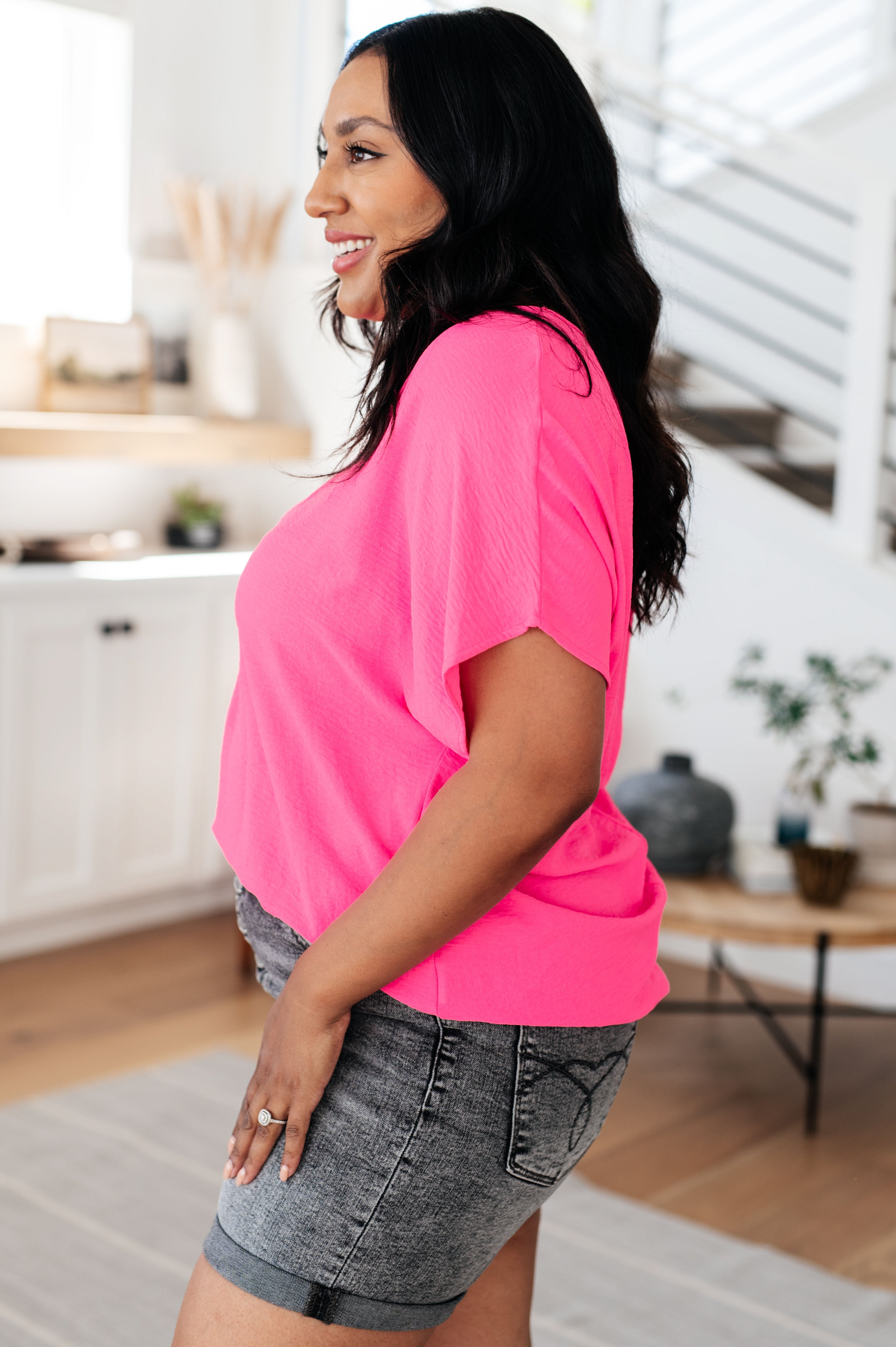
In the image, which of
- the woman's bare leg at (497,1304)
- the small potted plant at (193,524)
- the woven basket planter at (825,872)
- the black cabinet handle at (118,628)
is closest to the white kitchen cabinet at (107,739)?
the black cabinet handle at (118,628)

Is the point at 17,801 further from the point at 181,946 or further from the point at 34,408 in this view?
the point at 34,408

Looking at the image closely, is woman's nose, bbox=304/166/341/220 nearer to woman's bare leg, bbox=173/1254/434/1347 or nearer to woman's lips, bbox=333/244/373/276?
woman's lips, bbox=333/244/373/276

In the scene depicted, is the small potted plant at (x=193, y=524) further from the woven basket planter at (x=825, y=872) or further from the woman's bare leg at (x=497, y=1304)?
the woman's bare leg at (x=497, y=1304)

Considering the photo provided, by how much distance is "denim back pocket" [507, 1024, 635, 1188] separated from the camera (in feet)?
2.77

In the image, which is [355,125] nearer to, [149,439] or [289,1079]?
[289,1079]

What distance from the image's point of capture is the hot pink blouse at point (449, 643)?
757 mm

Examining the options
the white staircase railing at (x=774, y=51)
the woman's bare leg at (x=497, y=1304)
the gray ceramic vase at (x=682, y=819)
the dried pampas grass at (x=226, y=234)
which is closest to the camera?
the woman's bare leg at (x=497, y=1304)

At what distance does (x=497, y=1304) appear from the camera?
1039 mm

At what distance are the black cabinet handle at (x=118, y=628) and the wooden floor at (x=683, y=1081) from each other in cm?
79

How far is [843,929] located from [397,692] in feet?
6.43

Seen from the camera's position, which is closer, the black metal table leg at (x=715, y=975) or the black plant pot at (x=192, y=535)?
the black metal table leg at (x=715, y=975)

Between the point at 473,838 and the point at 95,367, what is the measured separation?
3204 mm

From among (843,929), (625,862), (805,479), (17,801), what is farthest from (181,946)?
(625,862)

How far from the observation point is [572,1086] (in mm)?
865
